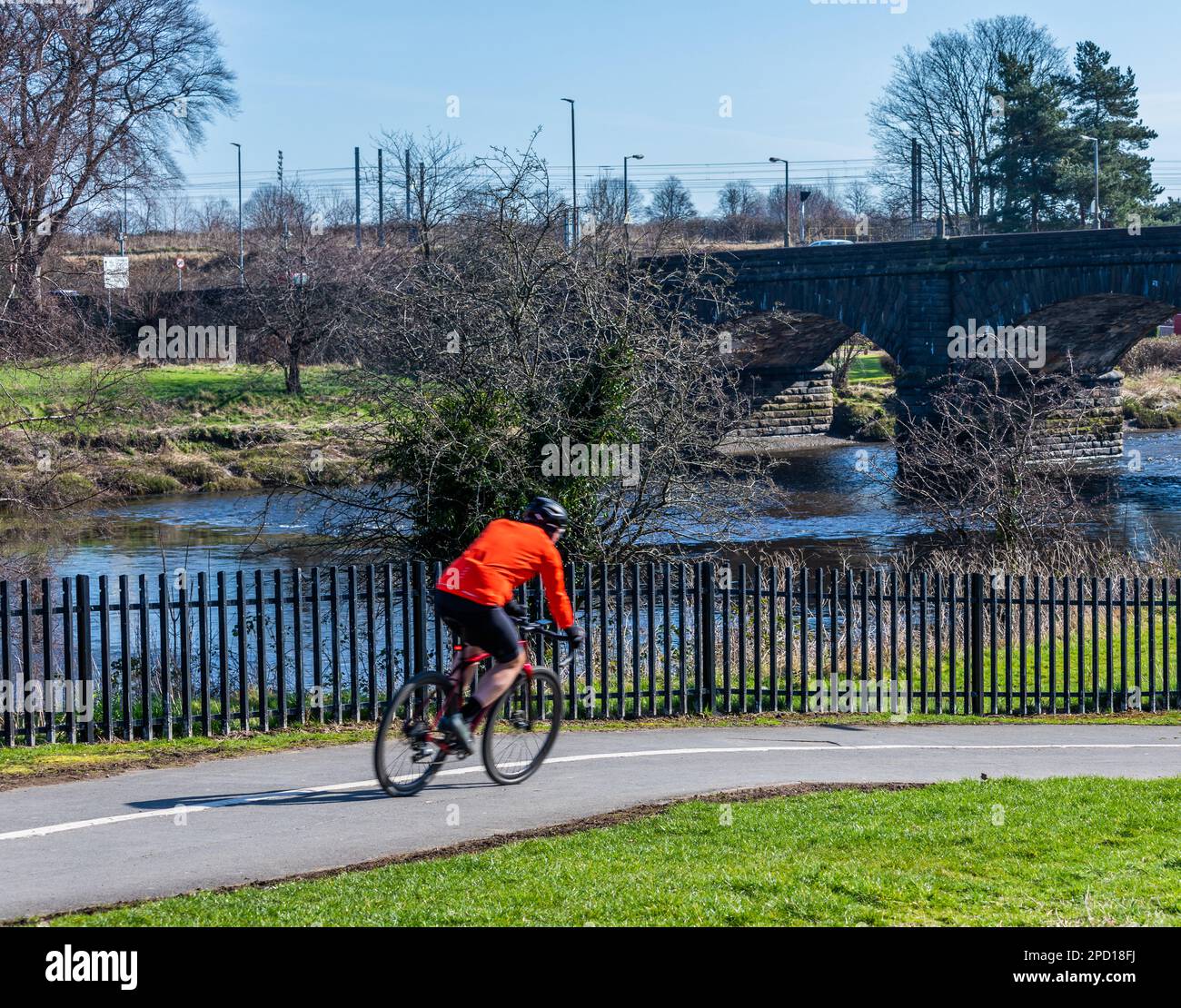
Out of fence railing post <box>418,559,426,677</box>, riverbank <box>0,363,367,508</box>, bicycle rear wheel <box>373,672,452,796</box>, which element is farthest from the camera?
riverbank <box>0,363,367,508</box>

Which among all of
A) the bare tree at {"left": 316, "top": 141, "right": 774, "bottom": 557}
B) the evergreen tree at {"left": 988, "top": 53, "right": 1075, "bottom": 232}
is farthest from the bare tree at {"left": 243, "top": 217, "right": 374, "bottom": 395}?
the evergreen tree at {"left": 988, "top": 53, "right": 1075, "bottom": 232}

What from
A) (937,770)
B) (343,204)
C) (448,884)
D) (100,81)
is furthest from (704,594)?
(343,204)

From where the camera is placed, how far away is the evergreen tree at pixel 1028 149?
67.2m

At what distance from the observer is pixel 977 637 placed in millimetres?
13750

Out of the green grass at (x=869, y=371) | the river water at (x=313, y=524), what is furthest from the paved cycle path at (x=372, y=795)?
the green grass at (x=869, y=371)

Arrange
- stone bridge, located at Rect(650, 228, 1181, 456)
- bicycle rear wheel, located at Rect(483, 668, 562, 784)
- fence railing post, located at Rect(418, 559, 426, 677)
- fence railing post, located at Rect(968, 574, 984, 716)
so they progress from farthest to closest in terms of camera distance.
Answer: stone bridge, located at Rect(650, 228, 1181, 456) → fence railing post, located at Rect(968, 574, 984, 716) → fence railing post, located at Rect(418, 559, 426, 677) → bicycle rear wheel, located at Rect(483, 668, 562, 784)

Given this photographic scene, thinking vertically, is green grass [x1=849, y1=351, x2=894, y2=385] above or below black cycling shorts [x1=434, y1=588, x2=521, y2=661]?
above

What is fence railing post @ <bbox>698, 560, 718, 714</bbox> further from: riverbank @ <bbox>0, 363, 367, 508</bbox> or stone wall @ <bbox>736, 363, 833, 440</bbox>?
stone wall @ <bbox>736, 363, 833, 440</bbox>

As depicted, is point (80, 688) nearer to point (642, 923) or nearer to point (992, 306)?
point (642, 923)

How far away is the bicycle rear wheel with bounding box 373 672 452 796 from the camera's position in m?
8.68

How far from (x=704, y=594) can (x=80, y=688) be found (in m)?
5.39

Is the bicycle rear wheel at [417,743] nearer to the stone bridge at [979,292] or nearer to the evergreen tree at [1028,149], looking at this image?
the stone bridge at [979,292]

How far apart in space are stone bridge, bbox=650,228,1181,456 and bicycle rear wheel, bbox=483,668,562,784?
28.2 meters

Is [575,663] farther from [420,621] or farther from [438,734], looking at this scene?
[438,734]
